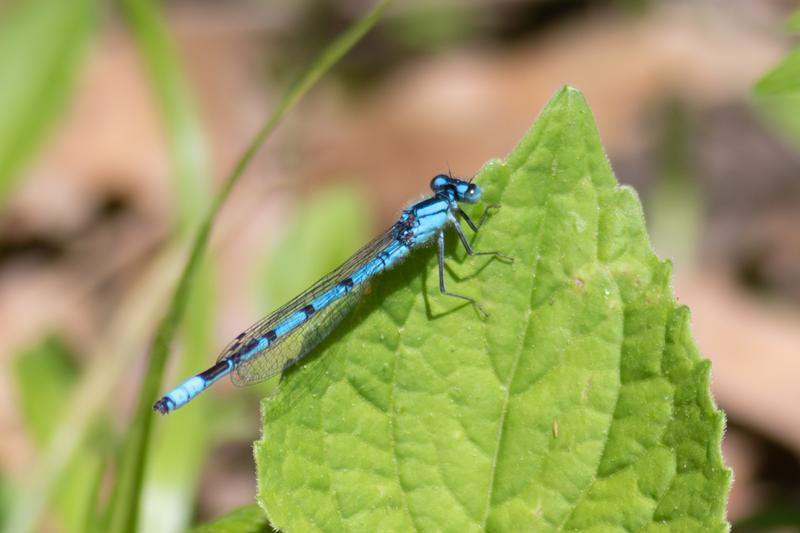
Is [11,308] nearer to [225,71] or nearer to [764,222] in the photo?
[225,71]

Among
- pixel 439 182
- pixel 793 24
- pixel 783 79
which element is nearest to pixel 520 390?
pixel 783 79

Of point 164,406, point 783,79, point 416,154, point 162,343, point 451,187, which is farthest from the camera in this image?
point 416,154

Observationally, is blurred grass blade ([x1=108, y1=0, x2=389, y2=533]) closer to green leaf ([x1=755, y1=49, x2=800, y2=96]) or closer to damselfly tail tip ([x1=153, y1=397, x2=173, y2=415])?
damselfly tail tip ([x1=153, y1=397, x2=173, y2=415])

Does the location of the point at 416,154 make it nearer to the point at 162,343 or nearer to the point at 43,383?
the point at 43,383

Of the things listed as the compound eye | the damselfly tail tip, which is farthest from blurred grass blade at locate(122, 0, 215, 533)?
the compound eye

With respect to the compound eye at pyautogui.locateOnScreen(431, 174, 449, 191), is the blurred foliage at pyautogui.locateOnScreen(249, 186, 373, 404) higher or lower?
higher

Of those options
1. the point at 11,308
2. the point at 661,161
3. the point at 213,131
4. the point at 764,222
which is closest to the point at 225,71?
the point at 213,131
